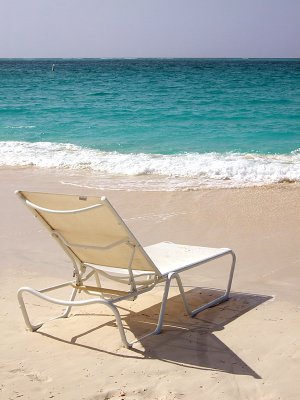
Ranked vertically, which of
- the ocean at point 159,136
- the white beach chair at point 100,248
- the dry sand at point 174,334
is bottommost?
the ocean at point 159,136

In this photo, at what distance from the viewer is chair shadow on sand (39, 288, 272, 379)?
3807 mm

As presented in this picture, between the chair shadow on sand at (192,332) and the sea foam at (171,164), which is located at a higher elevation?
the chair shadow on sand at (192,332)

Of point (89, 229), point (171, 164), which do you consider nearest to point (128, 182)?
point (171, 164)

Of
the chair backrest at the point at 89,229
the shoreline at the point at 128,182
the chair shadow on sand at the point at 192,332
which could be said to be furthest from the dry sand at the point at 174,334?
the shoreline at the point at 128,182

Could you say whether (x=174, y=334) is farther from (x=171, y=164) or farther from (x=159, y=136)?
(x=159, y=136)

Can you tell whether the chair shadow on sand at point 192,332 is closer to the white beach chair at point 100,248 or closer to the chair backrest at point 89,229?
the white beach chair at point 100,248

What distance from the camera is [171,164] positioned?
39.9 feet

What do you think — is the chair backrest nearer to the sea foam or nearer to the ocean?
the ocean

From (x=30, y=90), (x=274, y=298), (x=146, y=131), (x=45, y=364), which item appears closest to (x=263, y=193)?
(x=274, y=298)

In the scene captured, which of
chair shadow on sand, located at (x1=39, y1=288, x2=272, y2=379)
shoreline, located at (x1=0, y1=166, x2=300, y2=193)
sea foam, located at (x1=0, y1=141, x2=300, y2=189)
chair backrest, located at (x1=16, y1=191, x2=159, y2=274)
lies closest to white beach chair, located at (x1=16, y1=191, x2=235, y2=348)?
chair backrest, located at (x1=16, y1=191, x2=159, y2=274)

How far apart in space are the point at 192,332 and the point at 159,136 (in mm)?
13354

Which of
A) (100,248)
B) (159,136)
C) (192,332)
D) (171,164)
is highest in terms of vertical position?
(100,248)

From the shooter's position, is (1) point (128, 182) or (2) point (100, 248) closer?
(2) point (100, 248)

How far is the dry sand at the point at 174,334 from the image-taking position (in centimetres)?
353
